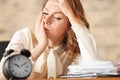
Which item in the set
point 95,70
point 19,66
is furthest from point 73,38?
point 19,66

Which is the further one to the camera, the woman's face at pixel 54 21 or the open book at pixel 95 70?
the woman's face at pixel 54 21

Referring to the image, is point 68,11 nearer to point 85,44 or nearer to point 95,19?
point 85,44

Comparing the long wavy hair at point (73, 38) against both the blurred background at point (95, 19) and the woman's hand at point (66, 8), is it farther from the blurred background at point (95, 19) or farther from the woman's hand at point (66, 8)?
the blurred background at point (95, 19)

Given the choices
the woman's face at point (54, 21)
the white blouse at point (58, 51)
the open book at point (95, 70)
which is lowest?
the open book at point (95, 70)

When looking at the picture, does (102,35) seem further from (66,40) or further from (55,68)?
(55,68)

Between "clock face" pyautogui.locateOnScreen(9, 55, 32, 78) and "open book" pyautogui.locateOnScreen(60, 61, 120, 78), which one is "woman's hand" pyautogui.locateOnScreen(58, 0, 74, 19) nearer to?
"open book" pyautogui.locateOnScreen(60, 61, 120, 78)

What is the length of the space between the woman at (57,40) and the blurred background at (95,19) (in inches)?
18.8

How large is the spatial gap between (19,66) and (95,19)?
3.97 feet

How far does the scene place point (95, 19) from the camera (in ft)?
7.68

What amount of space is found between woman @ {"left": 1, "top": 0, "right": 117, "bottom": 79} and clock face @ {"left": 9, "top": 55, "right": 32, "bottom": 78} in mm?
353

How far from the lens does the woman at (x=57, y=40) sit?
169 centimetres

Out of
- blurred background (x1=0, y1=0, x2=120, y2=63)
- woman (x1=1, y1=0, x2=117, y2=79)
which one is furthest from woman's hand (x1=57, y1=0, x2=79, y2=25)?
blurred background (x1=0, y1=0, x2=120, y2=63)

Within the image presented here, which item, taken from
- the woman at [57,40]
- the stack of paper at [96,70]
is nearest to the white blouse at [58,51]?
the woman at [57,40]

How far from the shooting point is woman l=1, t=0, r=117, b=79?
1.69m
